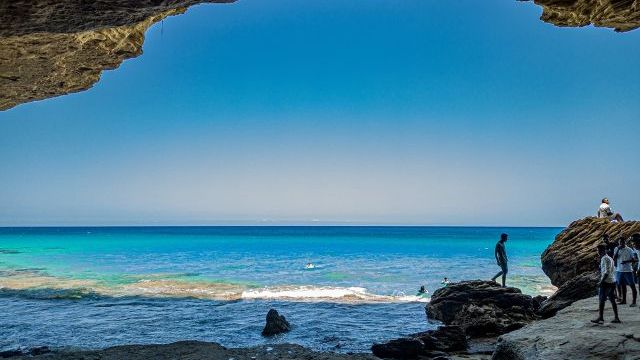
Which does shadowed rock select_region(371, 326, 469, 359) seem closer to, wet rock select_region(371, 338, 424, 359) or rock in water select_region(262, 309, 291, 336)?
wet rock select_region(371, 338, 424, 359)

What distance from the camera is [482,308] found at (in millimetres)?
15844

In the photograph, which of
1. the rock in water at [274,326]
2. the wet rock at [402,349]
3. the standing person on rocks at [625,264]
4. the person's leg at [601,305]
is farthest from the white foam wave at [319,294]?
the person's leg at [601,305]

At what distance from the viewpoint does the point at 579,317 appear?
11109 mm

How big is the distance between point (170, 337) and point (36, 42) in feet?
36.0

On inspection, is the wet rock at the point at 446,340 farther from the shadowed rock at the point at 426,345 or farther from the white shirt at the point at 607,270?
the white shirt at the point at 607,270

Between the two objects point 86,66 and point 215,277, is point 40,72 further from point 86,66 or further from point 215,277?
point 215,277

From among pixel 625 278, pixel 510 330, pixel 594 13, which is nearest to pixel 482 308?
pixel 510 330

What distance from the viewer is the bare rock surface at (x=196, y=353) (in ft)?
39.2

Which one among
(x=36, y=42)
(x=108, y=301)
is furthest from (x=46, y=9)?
(x=108, y=301)

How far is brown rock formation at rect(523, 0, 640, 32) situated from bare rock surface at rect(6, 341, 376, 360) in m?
9.73

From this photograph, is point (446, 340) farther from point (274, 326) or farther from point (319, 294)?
point (319, 294)

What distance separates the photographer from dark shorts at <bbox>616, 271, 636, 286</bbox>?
37.3 feet

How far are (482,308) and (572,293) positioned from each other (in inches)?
131

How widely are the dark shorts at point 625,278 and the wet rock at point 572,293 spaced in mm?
3579
